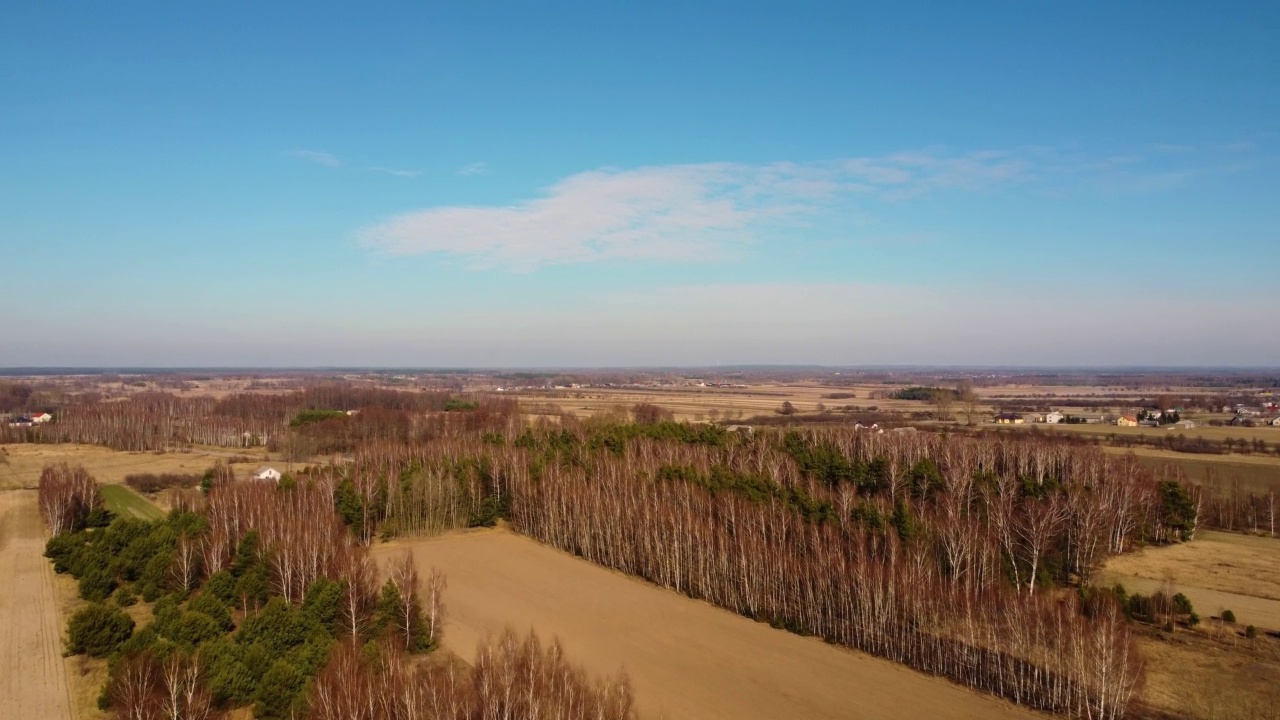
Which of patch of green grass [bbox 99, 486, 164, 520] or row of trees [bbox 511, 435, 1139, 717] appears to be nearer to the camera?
row of trees [bbox 511, 435, 1139, 717]

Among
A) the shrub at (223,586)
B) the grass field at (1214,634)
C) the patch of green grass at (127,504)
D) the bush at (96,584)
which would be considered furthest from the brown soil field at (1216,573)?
the patch of green grass at (127,504)

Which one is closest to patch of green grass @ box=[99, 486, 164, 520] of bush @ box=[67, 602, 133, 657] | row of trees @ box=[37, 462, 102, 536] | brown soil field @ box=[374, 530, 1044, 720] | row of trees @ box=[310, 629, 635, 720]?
row of trees @ box=[37, 462, 102, 536]

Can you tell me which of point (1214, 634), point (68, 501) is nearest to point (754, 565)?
point (1214, 634)

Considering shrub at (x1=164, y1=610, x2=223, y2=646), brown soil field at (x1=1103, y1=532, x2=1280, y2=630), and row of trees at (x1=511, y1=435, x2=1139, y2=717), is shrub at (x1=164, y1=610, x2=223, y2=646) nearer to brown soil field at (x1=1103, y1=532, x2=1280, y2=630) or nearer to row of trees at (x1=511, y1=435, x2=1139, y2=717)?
row of trees at (x1=511, y1=435, x2=1139, y2=717)

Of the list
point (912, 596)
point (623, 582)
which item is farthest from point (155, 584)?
point (912, 596)

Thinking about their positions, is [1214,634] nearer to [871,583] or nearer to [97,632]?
[871,583]

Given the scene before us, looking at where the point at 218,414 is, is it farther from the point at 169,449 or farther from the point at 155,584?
the point at 155,584

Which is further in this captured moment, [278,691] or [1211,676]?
[1211,676]
